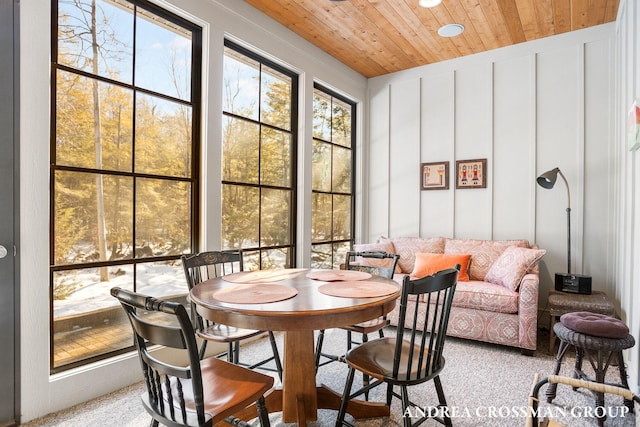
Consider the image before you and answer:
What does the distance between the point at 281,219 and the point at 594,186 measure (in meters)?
3.06

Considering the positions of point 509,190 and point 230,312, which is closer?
point 230,312

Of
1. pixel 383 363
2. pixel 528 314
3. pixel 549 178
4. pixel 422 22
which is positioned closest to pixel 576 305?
pixel 528 314

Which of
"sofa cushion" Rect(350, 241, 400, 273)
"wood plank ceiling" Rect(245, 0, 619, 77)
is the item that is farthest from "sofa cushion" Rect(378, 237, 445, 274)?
"wood plank ceiling" Rect(245, 0, 619, 77)

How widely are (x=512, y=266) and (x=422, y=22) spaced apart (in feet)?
7.78

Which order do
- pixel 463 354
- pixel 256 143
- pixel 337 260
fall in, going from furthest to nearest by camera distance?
1. pixel 337 260
2. pixel 256 143
3. pixel 463 354

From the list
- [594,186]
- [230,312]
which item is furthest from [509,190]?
[230,312]

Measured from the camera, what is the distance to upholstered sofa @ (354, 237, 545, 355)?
10.0 feet

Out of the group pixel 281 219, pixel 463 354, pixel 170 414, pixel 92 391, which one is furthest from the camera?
pixel 281 219

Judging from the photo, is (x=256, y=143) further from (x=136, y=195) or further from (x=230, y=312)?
(x=230, y=312)

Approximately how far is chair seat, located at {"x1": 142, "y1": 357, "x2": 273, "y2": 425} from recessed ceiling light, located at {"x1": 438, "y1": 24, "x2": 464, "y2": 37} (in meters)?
3.45

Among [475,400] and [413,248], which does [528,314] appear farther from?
[413,248]

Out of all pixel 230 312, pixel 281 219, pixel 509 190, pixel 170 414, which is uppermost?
pixel 509 190

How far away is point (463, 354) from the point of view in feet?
10.2

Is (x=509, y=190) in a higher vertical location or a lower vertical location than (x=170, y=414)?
higher
